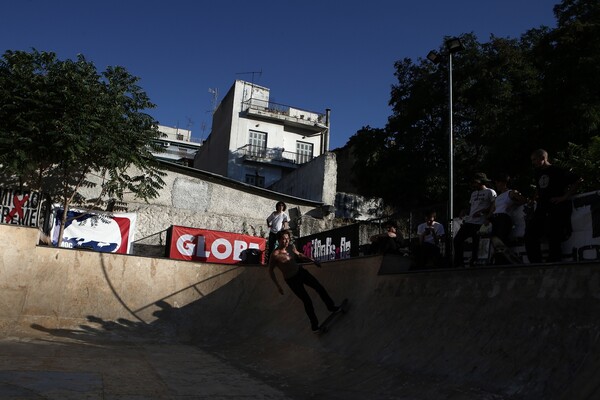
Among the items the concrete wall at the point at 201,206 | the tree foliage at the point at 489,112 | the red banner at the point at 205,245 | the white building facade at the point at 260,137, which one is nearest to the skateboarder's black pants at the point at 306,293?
the red banner at the point at 205,245

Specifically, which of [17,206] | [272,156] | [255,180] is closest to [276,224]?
[17,206]

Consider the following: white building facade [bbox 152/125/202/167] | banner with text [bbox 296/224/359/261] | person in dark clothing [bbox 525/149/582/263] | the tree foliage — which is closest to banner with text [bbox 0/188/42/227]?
banner with text [bbox 296/224/359/261]

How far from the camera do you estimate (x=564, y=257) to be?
5656mm

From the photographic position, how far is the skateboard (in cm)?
717

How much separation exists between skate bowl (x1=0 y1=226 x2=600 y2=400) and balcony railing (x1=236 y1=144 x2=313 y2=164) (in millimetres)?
25633

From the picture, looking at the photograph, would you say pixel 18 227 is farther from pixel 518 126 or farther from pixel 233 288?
pixel 518 126

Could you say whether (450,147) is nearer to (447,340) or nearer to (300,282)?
(300,282)

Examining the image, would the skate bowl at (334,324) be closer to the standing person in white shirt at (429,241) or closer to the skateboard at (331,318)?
the skateboard at (331,318)

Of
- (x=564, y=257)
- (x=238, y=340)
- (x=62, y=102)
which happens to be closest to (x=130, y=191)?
(x=62, y=102)

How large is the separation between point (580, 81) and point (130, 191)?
18.2m

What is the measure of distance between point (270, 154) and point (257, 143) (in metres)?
1.33

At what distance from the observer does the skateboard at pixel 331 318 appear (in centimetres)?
717

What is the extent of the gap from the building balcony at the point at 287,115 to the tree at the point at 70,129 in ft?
71.1

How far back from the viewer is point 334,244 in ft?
37.0
